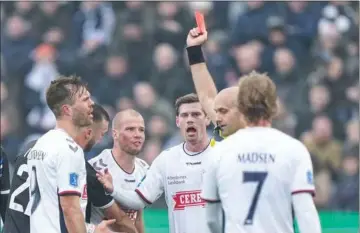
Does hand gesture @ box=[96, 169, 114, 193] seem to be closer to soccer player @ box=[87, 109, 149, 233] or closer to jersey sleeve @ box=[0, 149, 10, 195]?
soccer player @ box=[87, 109, 149, 233]

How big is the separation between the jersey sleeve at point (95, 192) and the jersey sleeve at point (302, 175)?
92.0 inches

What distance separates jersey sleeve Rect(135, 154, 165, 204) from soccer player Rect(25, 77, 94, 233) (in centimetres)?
113

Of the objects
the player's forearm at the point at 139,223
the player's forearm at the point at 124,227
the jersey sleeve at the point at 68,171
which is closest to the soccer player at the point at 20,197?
the jersey sleeve at the point at 68,171

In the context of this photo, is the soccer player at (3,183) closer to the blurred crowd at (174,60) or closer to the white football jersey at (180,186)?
the white football jersey at (180,186)

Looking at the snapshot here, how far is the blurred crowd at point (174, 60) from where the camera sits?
1619cm

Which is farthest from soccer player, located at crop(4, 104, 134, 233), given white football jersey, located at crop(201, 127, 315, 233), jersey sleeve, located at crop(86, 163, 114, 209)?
white football jersey, located at crop(201, 127, 315, 233)

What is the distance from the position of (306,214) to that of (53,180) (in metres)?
2.01

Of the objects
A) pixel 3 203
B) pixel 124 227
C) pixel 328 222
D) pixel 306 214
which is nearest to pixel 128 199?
pixel 124 227

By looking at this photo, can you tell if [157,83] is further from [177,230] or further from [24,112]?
[177,230]

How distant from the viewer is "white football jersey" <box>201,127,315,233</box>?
725cm

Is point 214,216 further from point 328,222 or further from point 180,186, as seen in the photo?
point 328,222

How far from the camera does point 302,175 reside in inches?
284

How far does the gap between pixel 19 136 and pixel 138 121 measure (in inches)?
289

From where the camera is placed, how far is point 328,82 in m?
16.6
